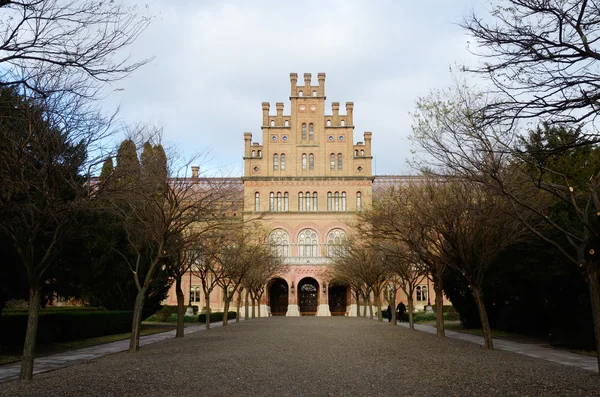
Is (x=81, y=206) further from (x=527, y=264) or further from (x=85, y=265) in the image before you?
(x=527, y=264)

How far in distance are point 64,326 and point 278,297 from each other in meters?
48.6

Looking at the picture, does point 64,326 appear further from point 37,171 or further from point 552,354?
point 552,354

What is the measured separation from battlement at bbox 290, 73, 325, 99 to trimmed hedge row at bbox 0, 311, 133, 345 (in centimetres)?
4355

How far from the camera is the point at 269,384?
37.9ft

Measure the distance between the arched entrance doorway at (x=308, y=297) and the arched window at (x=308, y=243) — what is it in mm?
4425


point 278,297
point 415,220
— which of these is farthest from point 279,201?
point 415,220

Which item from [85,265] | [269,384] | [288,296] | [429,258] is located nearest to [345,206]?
Result: [288,296]

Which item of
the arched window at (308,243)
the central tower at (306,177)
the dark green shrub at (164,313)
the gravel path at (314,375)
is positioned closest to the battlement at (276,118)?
the central tower at (306,177)

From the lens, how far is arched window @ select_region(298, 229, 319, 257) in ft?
218

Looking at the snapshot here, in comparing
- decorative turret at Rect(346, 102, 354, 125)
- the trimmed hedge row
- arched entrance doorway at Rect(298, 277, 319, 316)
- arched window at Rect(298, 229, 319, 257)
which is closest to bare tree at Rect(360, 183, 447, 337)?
the trimmed hedge row

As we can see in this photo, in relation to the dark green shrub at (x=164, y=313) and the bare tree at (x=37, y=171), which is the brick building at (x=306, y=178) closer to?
the dark green shrub at (x=164, y=313)

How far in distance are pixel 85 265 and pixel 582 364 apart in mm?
17899

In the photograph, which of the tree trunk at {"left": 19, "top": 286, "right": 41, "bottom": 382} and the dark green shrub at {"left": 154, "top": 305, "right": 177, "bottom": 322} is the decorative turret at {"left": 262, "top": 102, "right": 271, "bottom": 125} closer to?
the dark green shrub at {"left": 154, "top": 305, "right": 177, "bottom": 322}

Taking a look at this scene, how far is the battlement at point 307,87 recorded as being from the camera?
6831 cm
